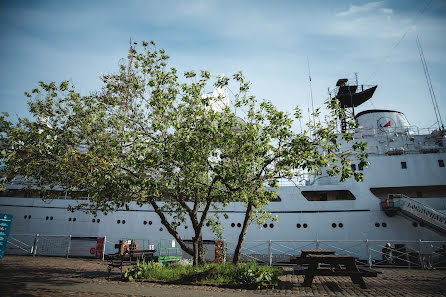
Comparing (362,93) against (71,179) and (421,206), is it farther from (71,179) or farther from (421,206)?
(71,179)

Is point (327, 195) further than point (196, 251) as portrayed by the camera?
Yes

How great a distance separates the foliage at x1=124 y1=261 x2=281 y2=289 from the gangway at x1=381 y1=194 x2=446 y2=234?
32.6 ft

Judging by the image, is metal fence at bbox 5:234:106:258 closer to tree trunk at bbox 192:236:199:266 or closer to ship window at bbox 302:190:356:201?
tree trunk at bbox 192:236:199:266

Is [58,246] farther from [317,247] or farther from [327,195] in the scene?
[327,195]

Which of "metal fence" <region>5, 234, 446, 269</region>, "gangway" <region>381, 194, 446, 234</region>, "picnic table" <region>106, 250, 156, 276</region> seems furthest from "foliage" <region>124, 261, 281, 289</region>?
"gangway" <region>381, 194, 446, 234</region>

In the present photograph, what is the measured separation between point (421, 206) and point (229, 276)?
1188 centimetres

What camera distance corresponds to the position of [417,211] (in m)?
13.3

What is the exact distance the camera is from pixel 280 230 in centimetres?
1555

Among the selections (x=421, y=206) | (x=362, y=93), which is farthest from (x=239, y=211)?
(x=362, y=93)

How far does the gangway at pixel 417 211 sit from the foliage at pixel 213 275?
992cm

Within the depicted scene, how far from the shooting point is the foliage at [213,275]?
273 inches

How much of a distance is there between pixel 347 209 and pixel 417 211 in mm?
3341

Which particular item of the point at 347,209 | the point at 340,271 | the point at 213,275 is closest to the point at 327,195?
the point at 347,209

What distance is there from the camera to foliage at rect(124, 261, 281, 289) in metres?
6.94
